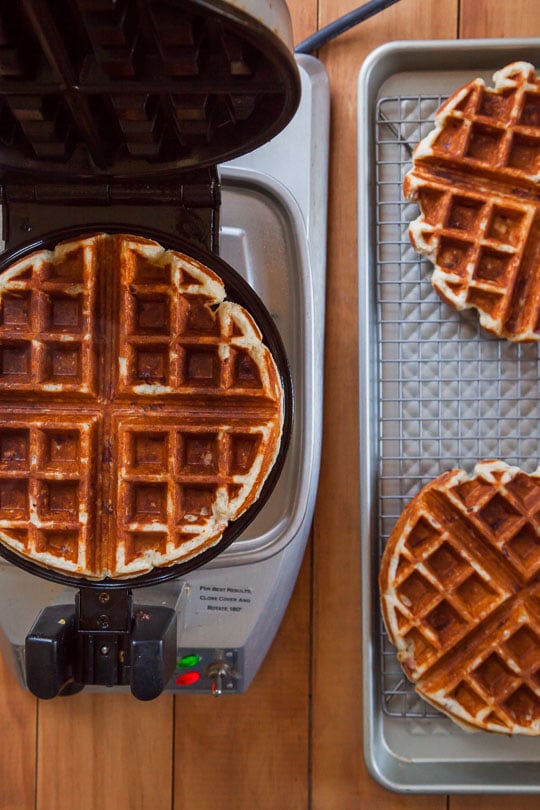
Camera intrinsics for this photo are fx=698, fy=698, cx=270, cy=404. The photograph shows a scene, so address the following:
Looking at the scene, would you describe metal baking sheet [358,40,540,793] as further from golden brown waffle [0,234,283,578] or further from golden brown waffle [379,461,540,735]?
golden brown waffle [0,234,283,578]

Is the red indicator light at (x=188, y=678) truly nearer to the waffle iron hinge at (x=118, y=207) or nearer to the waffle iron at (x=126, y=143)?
the waffle iron at (x=126, y=143)

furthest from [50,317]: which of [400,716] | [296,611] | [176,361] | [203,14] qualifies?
[400,716]

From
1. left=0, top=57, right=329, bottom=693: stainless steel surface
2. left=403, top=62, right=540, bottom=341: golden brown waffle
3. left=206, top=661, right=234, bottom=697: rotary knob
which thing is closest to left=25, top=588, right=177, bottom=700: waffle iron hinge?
left=0, top=57, right=329, bottom=693: stainless steel surface

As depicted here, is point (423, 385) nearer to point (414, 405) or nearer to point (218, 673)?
point (414, 405)

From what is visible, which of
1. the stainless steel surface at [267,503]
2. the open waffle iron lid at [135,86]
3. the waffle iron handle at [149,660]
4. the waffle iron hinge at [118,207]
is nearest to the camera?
the open waffle iron lid at [135,86]

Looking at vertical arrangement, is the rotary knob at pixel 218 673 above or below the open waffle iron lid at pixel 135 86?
below

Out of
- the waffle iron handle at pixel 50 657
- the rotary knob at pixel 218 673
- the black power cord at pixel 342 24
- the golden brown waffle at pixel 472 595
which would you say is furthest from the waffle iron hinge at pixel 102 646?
the black power cord at pixel 342 24

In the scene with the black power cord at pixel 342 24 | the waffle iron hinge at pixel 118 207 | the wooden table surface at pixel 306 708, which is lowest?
the wooden table surface at pixel 306 708

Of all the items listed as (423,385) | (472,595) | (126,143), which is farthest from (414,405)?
(126,143)
